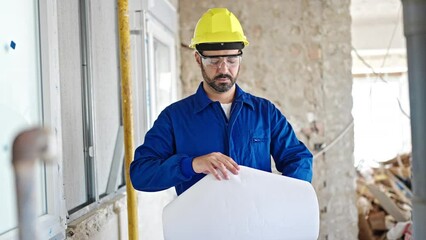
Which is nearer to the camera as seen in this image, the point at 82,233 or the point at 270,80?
the point at 82,233

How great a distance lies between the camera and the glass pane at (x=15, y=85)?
4.19 ft

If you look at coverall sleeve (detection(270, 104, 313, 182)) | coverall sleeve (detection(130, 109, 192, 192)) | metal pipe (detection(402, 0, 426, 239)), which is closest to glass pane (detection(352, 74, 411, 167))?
coverall sleeve (detection(270, 104, 313, 182))

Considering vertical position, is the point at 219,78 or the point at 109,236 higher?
the point at 219,78

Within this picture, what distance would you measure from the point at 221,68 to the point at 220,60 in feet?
0.09

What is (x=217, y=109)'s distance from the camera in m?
1.78

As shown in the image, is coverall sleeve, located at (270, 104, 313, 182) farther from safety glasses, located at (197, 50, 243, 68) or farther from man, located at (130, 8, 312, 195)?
safety glasses, located at (197, 50, 243, 68)

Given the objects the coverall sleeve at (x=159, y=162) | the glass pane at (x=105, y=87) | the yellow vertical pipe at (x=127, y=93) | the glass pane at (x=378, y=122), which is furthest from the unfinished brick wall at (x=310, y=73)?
the glass pane at (x=378, y=122)

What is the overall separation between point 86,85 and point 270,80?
208cm

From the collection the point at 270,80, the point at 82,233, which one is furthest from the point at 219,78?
the point at 270,80

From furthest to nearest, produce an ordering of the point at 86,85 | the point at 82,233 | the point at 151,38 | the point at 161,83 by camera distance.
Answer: the point at 161,83
the point at 151,38
the point at 86,85
the point at 82,233

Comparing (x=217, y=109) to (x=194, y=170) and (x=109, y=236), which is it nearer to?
(x=194, y=170)

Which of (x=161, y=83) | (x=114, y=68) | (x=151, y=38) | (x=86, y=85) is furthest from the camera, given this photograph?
(x=161, y=83)

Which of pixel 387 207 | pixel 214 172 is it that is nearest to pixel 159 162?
pixel 214 172

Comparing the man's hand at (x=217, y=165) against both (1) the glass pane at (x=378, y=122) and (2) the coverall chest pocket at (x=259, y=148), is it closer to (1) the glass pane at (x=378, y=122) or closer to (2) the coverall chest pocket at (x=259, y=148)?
(2) the coverall chest pocket at (x=259, y=148)
